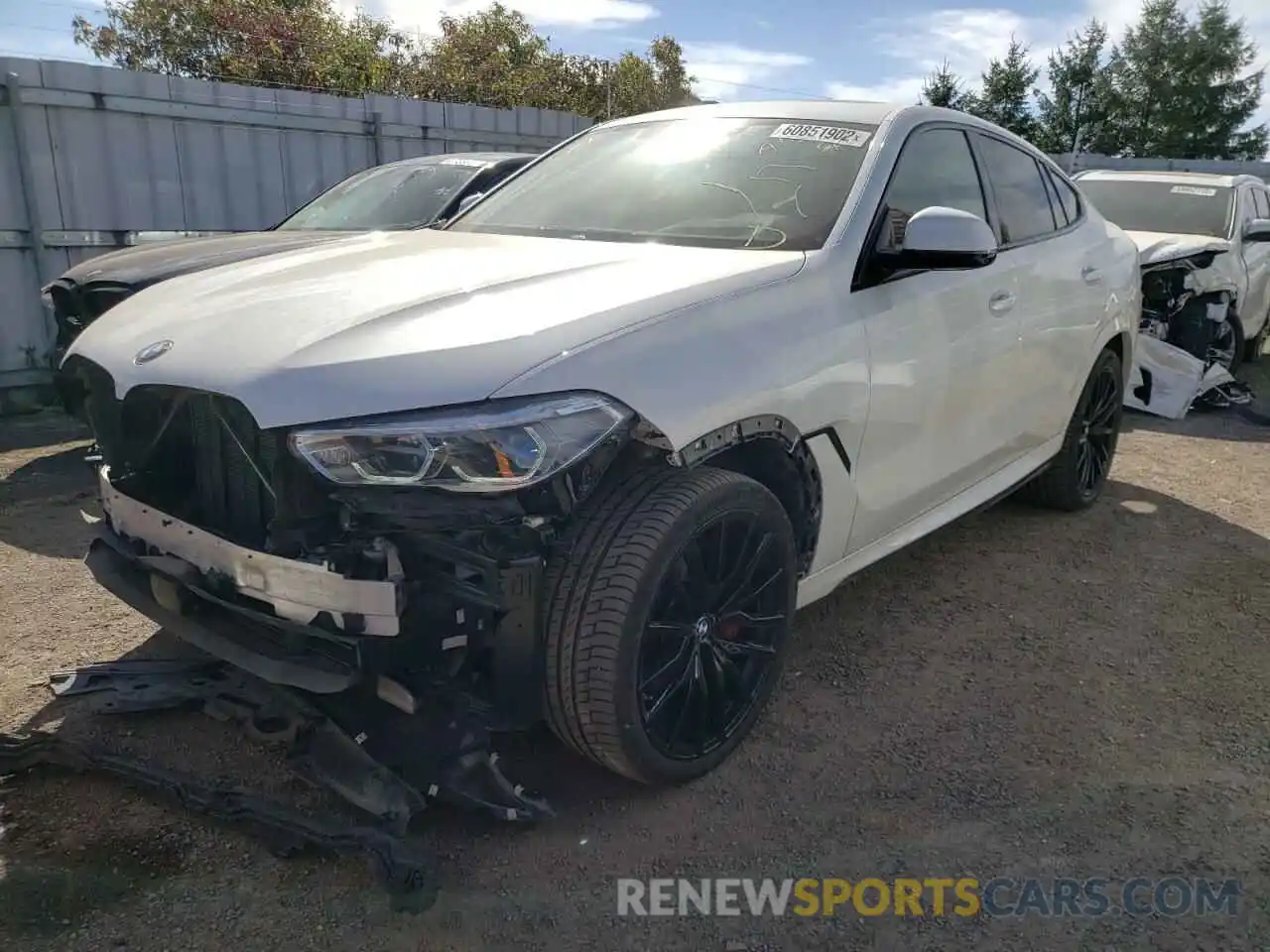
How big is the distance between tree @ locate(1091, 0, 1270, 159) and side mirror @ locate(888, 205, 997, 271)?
40.2m

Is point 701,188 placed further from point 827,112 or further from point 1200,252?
point 1200,252

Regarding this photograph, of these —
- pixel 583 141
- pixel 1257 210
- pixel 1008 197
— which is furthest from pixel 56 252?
pixel 1257 210

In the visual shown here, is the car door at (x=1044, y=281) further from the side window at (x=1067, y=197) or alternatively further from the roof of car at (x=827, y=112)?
the roof of car at (x=827, y=112)

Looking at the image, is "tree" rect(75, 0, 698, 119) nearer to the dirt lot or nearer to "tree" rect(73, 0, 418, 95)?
"tree" rect(73, 0, 418, 95)

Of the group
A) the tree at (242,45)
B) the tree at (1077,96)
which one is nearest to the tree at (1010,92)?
the tree at (1077,96)

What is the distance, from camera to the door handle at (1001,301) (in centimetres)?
345

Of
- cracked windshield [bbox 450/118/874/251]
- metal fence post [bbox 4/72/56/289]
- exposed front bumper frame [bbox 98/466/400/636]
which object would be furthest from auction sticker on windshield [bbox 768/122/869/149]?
metal fence post [bbox 4/72/56/289]

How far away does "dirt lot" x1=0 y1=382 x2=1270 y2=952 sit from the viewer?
84.2 inches

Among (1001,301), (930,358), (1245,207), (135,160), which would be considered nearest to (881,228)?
(930,358)

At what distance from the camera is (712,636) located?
2529mm

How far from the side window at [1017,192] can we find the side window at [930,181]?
0.17 m

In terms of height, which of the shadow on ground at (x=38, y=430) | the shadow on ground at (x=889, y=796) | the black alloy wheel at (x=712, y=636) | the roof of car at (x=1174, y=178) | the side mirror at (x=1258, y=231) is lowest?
the shadow on ground at (x=889, y=796)

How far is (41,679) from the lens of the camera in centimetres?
307

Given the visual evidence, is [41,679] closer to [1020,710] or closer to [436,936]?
[436,936]
